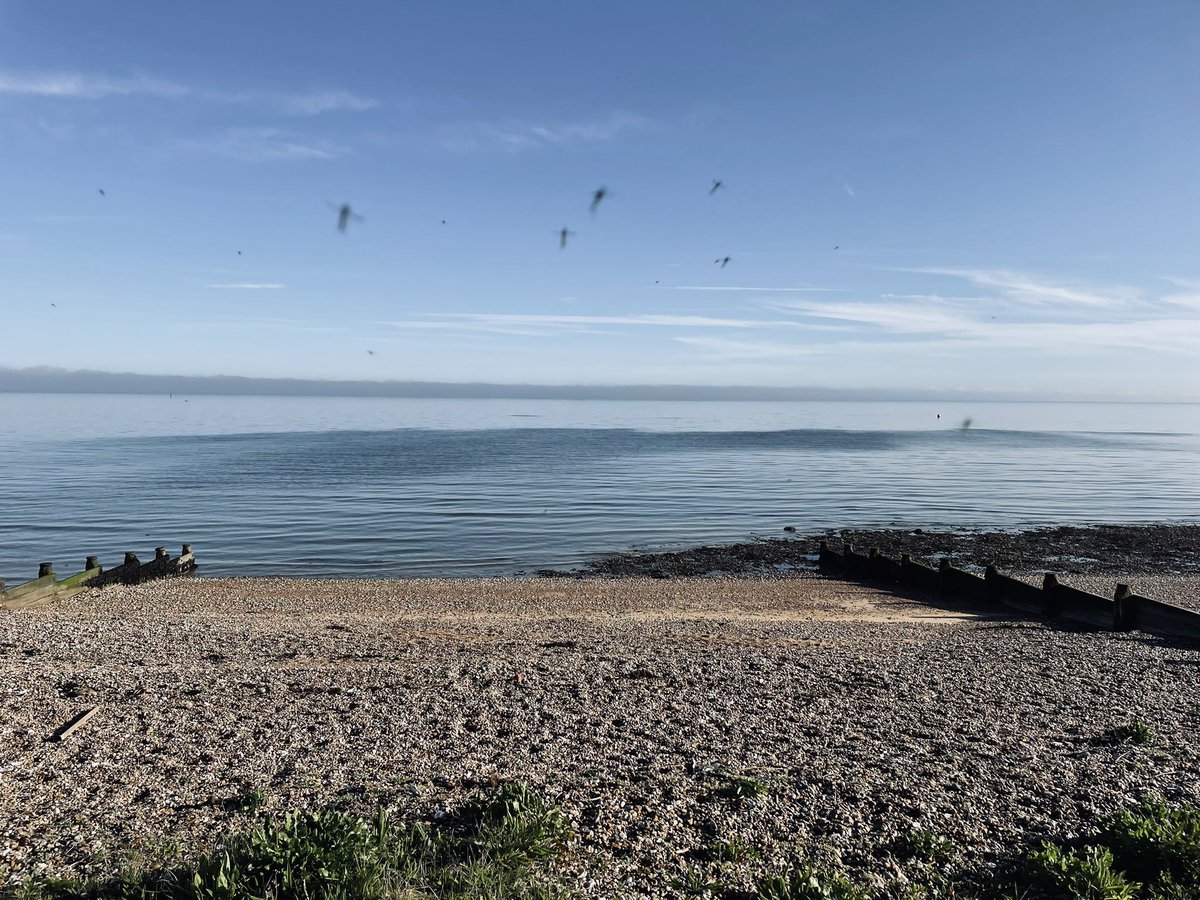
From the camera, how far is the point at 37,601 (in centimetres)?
1878

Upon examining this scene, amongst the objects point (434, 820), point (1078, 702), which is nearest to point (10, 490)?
point (434, 820)

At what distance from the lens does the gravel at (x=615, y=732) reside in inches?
253

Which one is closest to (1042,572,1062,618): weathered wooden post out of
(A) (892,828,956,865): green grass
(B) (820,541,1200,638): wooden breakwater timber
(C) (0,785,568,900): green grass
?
(B) (820,541,1200,638): wooden breakwater timber

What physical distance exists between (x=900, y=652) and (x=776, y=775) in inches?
263

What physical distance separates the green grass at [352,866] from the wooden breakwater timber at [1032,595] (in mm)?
13222

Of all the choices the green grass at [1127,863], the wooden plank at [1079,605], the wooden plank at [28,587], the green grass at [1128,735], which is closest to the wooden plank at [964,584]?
the wooden plank at [1079,605]

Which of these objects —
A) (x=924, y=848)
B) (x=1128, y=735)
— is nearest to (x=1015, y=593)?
(x=1128, y=735)

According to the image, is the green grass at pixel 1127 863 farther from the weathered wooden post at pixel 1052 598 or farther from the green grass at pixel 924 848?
the weathered wooden post at pixel 1052 598

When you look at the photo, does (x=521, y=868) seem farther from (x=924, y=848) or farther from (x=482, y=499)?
(x=482, y=499)

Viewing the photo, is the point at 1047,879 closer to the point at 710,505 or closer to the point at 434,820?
the point at 434,820

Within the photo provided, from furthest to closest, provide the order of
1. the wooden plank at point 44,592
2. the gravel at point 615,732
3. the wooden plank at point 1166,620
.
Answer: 1. the wooden plank at point 44,592
2. the wooden plank at point 1166,620
3. the gravel at point 615,732

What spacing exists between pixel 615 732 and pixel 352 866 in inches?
145

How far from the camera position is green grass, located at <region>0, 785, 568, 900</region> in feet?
17.7

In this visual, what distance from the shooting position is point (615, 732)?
868cm
